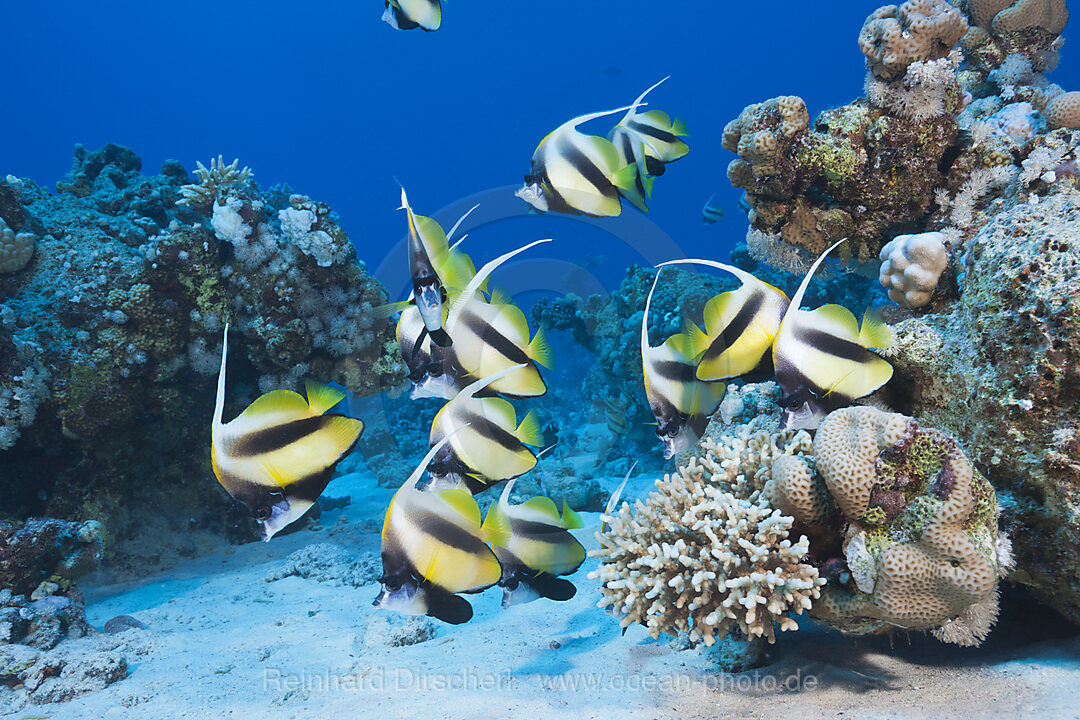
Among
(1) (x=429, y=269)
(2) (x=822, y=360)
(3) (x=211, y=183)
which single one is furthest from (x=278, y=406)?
(3) (x=211, y=183)

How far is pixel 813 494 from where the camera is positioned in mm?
2330

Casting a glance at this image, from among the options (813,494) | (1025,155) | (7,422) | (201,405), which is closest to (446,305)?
(813,494)

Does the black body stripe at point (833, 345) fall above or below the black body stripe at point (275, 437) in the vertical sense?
above

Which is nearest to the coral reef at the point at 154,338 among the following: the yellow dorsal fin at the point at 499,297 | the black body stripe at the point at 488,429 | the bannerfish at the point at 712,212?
the yellow dorsal fin at the point at 499,297

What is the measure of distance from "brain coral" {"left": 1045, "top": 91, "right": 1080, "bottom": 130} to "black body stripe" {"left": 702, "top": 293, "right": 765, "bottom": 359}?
12.1 feet

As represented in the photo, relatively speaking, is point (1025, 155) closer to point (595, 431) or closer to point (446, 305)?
point (446, 305)

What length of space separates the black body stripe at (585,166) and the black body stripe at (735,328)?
0.87 m

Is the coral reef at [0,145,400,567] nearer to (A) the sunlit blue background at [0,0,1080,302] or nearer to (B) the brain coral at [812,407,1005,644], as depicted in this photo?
(B) the brain coral at [812,407,1005,644]

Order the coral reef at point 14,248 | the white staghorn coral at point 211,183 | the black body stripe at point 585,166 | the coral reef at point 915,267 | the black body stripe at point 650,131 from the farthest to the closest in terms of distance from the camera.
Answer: the white staghorn coral at point 211,183
the coral reef at point 14,248
the coral reef at point 915,267
the black body stripe at point 650,131
the black body stripe at point 585,166

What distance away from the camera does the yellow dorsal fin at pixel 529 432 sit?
2305 millimetres

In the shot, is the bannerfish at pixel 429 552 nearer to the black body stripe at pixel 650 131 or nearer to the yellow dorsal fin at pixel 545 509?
the yellow dorsal fin at pixel 545 509

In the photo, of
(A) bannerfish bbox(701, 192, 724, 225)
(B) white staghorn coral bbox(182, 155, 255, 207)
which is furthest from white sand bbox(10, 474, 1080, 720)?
(A) bannerfish bbox(701, 192, 724, 225)

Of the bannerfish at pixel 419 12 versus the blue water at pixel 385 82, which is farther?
the blue water at pixel 385 82

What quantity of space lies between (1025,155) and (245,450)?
513cm
